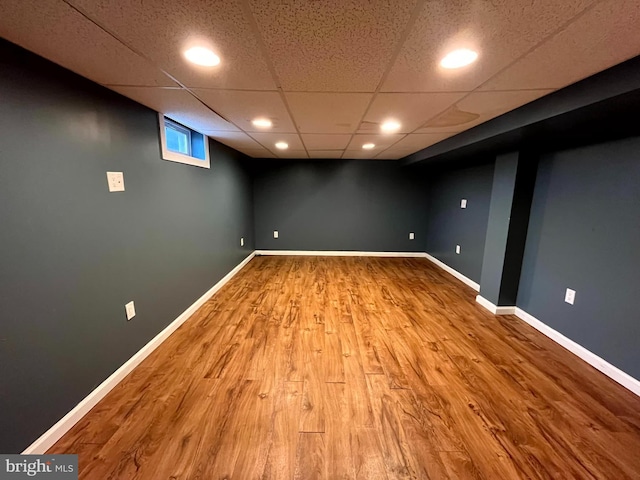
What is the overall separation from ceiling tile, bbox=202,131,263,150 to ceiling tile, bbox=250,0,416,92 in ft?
5.75

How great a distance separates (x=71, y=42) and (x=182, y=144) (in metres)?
1.84

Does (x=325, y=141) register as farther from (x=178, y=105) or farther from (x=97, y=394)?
(x=97, y=394)

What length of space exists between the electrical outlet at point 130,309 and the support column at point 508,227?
359 cm

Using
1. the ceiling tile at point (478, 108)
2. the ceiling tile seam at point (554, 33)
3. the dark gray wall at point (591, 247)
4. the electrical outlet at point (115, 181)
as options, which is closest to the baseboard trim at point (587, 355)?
the dark gray wall at point (591, 247)

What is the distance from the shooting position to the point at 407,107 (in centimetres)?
194

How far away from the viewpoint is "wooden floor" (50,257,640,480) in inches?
52.6

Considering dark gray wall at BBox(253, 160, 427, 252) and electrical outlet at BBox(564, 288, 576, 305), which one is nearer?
electrical outlet at BBox(564, 288, 576, 305)

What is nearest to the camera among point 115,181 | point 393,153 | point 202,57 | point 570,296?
point 202,57

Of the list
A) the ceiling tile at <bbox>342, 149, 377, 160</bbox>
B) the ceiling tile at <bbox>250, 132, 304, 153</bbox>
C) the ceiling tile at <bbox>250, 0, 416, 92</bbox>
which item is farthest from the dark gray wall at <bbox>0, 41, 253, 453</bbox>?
the ceiling tile at <bbox>342, 149, 377, 160</bbox>

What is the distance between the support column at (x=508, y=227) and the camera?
2719 mm

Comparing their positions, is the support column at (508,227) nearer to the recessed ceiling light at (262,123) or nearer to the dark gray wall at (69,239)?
the recessed ceiling light at (262,123)

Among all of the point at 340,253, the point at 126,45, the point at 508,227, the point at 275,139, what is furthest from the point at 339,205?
the point at 126,45

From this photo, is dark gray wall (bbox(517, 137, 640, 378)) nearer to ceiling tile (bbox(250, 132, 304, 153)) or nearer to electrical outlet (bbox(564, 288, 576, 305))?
electrical outlet (bbox(564, 288, 576, 305))

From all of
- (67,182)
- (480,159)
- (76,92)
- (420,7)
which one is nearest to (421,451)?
(420,7)
